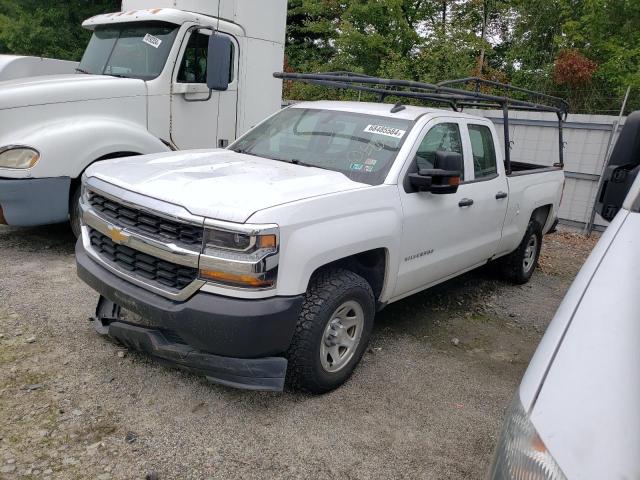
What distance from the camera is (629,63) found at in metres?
13.7

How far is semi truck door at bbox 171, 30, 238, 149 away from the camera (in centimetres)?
627

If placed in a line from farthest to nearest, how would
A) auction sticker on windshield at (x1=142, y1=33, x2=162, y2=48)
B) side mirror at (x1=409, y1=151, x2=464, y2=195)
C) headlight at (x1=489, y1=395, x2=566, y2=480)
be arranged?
1. auction sticker on windshield at (x1=142, y1=33, x2=162, y2=48)
2. side mirror at (x1=409, y1=151, x2=464, y2=195)
3. headlight at (x1=489, y1=395, x2=566, y2=480)

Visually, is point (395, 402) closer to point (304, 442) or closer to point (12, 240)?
point (304, 442)

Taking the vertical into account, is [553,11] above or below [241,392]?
above

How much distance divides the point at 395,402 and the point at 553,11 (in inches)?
710

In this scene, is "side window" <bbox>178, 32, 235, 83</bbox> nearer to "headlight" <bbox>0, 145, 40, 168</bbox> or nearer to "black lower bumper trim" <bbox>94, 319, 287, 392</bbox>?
"headlight" <bbox>0, 145, 40, 168</bbox>

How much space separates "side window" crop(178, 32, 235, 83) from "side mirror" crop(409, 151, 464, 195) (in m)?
3.62

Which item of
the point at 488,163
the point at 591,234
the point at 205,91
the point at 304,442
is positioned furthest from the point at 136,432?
the point at 591,234

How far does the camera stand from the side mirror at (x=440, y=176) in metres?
3.78

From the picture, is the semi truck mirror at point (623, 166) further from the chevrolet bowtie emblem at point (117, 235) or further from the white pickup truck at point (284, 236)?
the chevrolet bowtie emblem at point (117, 235)

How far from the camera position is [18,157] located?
5.07 metres

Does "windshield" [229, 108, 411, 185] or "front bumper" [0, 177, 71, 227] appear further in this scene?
"front bumper" [0, 177, 71, 227]

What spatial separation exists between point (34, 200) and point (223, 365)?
10.7 feet

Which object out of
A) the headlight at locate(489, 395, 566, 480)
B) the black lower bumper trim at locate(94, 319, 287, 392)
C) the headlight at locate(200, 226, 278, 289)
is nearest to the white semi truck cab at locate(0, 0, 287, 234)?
the black lower bumper trim at locate(94, 319, 287, 392)
